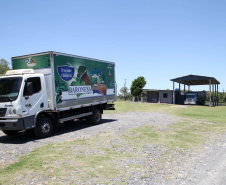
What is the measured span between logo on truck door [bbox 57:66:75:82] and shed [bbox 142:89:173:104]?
3480cm

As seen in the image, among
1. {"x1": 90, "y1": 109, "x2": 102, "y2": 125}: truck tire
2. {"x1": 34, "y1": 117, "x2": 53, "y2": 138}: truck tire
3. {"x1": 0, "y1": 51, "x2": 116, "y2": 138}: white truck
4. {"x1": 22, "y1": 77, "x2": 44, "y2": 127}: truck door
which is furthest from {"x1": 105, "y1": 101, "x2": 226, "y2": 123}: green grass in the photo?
{"x1": 22, "y1": 77, "x2": 44, "y2": 127}: truck door

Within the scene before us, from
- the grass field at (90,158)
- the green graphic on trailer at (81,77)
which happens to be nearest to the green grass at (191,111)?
the green graphic on trailer at (81,77)

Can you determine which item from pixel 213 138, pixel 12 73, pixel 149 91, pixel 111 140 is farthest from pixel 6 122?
pixel 149 91

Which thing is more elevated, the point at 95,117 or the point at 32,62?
the point at 32,62

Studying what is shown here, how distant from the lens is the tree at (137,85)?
6171 centimetres

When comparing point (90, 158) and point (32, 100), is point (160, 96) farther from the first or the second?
point (90, 158)

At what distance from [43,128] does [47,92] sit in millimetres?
1729

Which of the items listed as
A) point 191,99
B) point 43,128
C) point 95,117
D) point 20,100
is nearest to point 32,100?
point 20,100

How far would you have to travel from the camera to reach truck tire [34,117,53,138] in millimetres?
9539

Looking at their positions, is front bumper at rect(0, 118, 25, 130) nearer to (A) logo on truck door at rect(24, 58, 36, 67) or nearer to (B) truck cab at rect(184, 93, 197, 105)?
(A) logo on truck door at rect(24, 58, 36, 67)

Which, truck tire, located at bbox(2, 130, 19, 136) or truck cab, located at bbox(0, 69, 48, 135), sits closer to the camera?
truck cab, located at bbox(0, 69, 48, 135)

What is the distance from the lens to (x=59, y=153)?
720 centimetres

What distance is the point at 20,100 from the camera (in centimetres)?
875

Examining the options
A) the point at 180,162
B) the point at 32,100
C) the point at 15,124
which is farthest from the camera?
the point at 32,100
